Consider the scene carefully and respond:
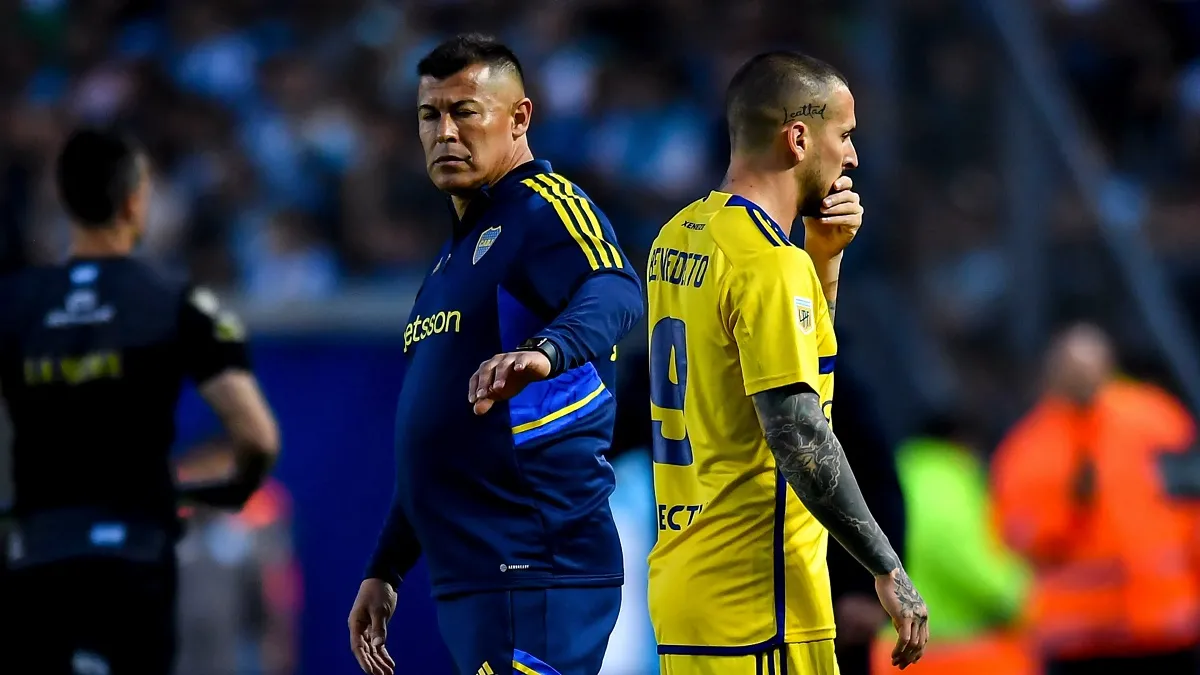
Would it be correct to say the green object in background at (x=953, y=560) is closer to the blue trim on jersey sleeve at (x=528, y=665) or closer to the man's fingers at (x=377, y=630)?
the man's fingers at (x=377, y=630)

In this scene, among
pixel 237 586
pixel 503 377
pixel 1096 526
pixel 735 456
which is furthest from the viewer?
pixel 237 586

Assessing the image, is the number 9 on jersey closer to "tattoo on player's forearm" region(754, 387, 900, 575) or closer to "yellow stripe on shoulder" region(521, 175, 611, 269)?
"yellow stripe on shoulder" region(521, 175, 611, 269)

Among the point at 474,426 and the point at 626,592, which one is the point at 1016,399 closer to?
the point at 626,592

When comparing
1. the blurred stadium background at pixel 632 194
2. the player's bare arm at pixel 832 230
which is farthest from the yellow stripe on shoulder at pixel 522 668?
the blurred stadium background at pixel 632 194

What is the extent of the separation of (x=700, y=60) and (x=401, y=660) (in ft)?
17.6

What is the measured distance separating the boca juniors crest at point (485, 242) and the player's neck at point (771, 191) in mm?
Answer: 617

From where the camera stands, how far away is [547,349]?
Answer: 168 inches

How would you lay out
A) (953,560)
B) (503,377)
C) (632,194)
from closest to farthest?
(503,377) < (953,560) < (632,194)

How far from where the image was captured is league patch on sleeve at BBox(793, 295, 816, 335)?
175 inches

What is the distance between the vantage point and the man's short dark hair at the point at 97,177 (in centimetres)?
623

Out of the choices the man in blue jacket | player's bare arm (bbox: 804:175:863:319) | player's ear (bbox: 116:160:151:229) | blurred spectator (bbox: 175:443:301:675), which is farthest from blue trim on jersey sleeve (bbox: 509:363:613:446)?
blurred spectator (bbox: 175:443:301:675)

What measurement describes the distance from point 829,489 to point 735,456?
31cm

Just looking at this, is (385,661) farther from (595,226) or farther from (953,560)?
(953,560)

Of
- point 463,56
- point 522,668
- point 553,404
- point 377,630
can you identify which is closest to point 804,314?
point 553,404
